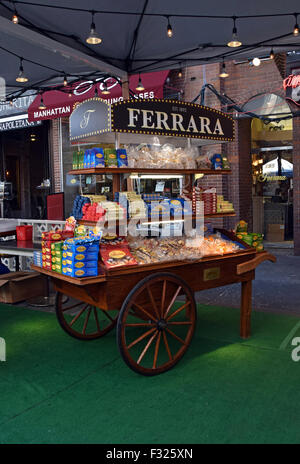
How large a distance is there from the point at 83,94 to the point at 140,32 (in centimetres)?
447

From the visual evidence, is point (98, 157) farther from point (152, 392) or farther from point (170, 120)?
point (152, 392)

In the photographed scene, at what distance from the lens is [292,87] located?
27.7 ft

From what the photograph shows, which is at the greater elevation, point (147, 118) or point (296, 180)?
point (147, 118)

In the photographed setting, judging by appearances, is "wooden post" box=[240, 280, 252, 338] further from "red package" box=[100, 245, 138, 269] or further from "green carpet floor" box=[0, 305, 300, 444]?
"red package" box=[100, 245, 138, 269]

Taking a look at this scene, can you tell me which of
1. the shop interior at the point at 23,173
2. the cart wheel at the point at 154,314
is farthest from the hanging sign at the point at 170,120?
the shop interior at the point at 23,173

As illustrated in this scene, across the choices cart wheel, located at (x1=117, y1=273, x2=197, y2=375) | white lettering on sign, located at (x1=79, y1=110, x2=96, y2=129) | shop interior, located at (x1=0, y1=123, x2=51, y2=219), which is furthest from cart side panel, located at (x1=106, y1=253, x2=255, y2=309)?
shop interior, located at (x1=0, y1=123, x2=51, y2=219)

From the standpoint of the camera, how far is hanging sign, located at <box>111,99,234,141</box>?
357cm

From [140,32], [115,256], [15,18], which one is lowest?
[115,256]

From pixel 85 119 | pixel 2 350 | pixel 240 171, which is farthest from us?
pixel 240 171

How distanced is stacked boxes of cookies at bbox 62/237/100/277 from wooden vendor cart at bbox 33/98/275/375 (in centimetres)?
6

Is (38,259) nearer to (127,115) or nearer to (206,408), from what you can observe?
(127,115)

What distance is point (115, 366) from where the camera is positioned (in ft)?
11.7

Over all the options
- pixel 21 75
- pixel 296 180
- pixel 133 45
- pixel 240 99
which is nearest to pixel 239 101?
pixel 240 99
